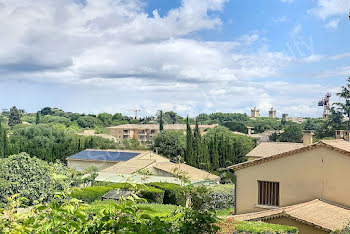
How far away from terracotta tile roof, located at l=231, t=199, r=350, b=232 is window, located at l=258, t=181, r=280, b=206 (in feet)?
5.58

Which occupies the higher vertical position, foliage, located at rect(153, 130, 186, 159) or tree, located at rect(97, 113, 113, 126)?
tree, located at rect(97, 113, 113, 126)

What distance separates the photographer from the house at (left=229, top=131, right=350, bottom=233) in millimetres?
15312

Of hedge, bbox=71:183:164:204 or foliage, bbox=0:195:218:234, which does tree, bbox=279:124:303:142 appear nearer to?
hedge, bbox=71:183:164:204

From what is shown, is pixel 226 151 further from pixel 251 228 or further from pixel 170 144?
pixel 251 228

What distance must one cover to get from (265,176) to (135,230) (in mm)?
14656

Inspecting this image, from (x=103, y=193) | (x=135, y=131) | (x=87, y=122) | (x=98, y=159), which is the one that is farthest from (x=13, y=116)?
(x=103, y=193)

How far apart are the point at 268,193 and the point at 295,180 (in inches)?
54.1

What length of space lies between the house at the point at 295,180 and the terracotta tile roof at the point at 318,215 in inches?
3.0

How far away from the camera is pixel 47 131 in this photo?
64688 mm

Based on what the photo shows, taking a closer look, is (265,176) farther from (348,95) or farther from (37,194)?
(348,95)

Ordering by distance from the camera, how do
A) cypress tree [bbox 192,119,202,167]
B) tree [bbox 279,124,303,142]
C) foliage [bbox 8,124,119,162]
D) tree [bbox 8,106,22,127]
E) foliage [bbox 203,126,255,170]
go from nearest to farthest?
cypress tree [bbox 192,119,202,167], foliage [bbox 203,126,255,170], foliage [bbox 8,124,119,162], tree [bbox 279,124,303,142], tree [bbox 8,106,22,127]

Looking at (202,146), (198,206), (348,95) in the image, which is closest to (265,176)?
(198,206)

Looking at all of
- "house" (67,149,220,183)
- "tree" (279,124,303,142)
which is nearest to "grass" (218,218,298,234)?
"house" (67,149,220,183)

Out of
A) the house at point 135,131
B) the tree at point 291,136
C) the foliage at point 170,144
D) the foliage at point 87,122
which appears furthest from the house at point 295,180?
the foliage at point 87,122
